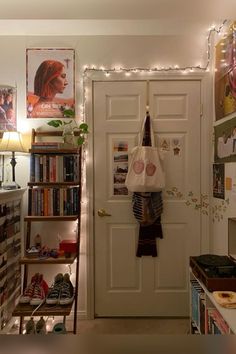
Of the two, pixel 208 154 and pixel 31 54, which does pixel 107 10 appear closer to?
pixel 31 54

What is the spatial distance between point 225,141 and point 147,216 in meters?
0.91

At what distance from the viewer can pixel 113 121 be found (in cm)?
289

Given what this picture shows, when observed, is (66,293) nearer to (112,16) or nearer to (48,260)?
(48,260)

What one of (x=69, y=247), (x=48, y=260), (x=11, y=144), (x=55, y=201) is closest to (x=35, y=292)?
(x=48, y=260)

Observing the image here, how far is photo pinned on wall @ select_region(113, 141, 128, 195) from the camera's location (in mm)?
2896

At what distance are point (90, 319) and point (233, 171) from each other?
1.80m

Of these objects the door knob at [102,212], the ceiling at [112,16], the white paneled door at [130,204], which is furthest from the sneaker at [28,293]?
the ceiling at [112,16]

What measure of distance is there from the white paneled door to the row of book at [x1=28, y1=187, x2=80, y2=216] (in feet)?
1.00

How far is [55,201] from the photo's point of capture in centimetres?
264

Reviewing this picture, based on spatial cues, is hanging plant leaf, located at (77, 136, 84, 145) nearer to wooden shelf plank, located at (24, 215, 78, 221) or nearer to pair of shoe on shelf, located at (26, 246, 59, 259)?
wooden shelf plank, located at (24, 215, 78, 221)

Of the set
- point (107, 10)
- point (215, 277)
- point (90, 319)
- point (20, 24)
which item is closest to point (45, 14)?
point (20, 24)

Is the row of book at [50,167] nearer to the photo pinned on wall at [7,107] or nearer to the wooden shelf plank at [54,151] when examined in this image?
the wooden shelf plank at [54,151]

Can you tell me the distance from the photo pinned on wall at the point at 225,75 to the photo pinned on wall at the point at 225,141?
0.09 meters

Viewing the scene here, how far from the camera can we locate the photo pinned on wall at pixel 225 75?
237 centimetres
